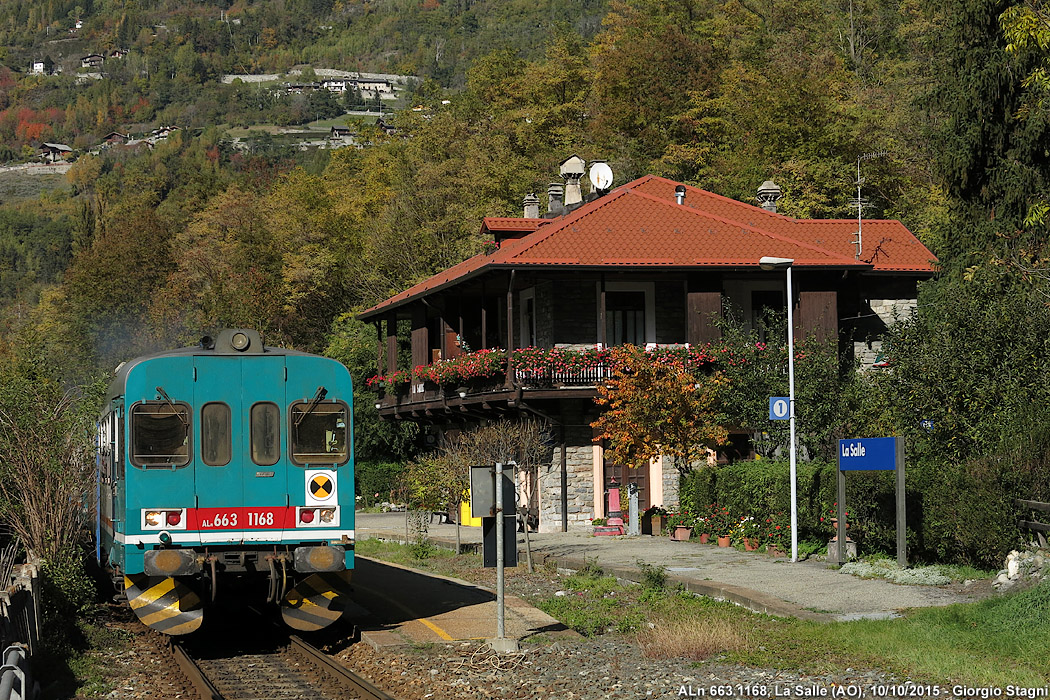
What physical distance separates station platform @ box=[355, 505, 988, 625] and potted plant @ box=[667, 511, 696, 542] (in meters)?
0.23

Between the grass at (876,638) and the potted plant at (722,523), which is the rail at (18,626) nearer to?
the grass at (876,638)

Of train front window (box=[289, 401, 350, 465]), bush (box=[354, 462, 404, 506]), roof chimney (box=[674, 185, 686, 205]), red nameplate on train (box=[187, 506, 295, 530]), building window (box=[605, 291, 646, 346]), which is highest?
roof chimney (box=[674, 185, 686, 205])

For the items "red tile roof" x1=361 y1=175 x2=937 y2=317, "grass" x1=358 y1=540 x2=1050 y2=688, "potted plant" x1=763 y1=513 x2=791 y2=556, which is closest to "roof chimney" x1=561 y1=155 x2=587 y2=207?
"red tile roof" x1=361 y1=175 x2=937 y2=317

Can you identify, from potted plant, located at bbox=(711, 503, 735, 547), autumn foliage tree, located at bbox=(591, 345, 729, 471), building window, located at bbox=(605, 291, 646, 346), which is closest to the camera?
potted plant, located at bbox=(711, 503, 735, 547)

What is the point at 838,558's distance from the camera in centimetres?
2011

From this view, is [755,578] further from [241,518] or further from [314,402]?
[241,518]

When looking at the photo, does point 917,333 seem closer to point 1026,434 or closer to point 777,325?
point 1026,434

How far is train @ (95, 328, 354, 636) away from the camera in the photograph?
560 inches

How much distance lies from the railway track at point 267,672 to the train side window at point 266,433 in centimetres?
219

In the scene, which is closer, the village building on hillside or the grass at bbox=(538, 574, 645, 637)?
the grass at bbox=(538, 574, 645, 637)

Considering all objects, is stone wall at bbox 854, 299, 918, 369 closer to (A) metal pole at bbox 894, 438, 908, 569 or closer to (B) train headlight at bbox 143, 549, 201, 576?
(A) metal pole at bbox 894, 438, 908, 569

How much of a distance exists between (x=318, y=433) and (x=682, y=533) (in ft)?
44.0

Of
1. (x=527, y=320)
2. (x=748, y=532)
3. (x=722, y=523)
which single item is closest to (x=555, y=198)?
(x=527, y=320)

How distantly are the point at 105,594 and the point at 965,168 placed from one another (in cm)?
2778
